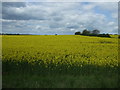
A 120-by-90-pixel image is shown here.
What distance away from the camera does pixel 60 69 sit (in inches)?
229

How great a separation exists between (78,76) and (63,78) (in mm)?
625

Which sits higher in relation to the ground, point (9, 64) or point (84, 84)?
point (9, 64)

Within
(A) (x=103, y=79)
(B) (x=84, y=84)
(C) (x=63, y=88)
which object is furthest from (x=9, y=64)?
(A) (x=103, y=79)

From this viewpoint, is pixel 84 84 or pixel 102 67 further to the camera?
pixel 102 67

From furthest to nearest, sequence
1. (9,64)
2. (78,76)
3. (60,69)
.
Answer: (9,64) < (60,69) < (78,76)

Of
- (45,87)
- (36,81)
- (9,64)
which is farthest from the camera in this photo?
(9,64)

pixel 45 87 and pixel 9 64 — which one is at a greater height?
pixel 9 64

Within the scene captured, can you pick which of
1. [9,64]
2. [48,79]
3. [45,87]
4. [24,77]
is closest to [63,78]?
[48,79]

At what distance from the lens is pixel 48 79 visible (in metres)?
4.96

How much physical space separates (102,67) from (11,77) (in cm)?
375

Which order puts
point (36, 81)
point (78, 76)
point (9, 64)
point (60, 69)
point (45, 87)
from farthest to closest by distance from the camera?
point (9, 64)
point (60, 69)
point (78, 76)
point (36, 81)
point (45, 87)

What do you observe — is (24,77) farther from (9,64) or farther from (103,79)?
(103,79)

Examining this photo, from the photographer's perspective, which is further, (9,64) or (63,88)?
(9,64)

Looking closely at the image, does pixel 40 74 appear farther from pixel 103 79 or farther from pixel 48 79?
pixel 103 79
